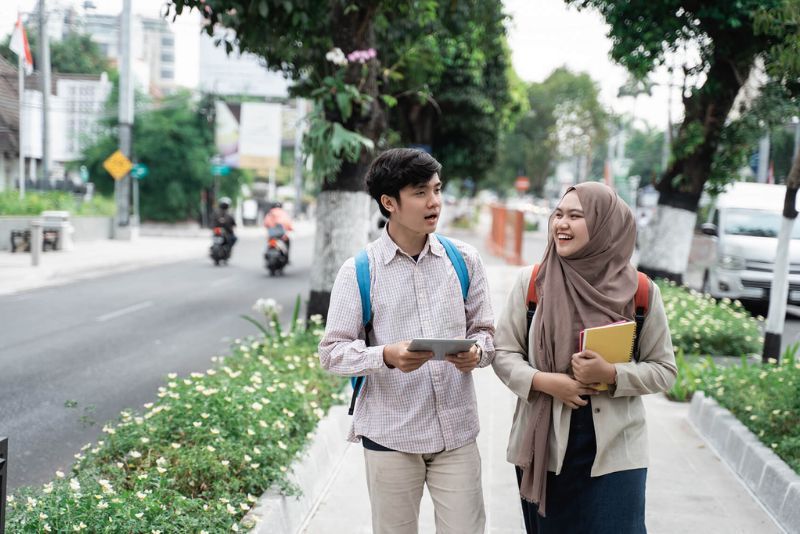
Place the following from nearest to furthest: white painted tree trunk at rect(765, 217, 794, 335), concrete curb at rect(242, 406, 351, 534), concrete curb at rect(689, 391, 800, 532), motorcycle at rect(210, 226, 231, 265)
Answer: concrete curb at rect(242, 406, 351, 534)
concrete curb at rect(689, 391, 800, 532)
white painted tree trunk at rect(765, 217, 794, 335)
motorcycle at rect(210, 226, 231, 265)

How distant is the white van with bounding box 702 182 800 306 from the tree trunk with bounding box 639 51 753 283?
1.45 meters

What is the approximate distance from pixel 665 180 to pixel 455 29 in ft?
11.9

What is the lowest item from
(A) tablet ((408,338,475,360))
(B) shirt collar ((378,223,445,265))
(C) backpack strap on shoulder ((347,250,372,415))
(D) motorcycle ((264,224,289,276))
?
(D) motorcycle ((264,224,289,276))

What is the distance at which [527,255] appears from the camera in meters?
27.7

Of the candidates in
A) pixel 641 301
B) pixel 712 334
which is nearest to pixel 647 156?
pixel 712 334

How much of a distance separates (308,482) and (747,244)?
11499mm

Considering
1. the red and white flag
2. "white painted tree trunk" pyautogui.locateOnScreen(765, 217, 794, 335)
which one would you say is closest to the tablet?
"white painted tree trunk" pyautogui.locateOnScreen(765, 217, 794, 335)

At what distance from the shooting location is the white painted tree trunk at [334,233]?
888 centimetres

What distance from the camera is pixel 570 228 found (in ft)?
8.95

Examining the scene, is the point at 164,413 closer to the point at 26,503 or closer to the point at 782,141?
the point at 26,503

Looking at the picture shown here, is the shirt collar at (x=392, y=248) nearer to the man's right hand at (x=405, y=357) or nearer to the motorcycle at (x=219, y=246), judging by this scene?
the man's right hand at (x=405, y=357)

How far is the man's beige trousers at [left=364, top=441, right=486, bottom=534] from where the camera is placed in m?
2.87

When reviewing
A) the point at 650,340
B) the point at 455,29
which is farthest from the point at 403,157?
the point at 455,29

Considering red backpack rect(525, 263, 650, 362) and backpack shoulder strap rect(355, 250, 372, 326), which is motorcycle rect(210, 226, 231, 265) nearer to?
backpack shoulder strap rect(355, 250, 372, 326)
